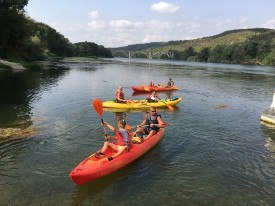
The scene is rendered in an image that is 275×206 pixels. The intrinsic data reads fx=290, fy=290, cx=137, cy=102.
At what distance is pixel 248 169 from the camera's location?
1307 centimetres

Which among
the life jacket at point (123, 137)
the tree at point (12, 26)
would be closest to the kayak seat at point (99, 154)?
the life jacket at point (123, 137)

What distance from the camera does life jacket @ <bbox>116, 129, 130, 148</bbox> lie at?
12.5 m

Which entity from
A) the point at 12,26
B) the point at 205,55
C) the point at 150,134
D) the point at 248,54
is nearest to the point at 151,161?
the point at 150,134

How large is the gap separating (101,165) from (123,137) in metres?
1.84

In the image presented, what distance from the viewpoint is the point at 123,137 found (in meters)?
12.6

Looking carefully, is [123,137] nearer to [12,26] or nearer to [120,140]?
[120,140]

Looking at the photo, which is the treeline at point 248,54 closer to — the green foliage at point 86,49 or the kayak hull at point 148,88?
the green foliage at point 86,49

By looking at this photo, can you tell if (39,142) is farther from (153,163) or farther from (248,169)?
(248,169)

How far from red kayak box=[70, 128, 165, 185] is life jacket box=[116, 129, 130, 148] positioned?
0.42 metres

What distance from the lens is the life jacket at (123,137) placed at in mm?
12500

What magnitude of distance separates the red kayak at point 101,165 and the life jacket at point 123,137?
0.42m

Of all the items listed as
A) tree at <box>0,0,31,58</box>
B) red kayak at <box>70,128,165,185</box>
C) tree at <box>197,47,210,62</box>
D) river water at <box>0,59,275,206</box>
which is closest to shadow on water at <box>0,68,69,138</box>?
river water at <box>0,59,275,206</box>

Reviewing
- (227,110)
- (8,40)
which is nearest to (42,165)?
(227,110)

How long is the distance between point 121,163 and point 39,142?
5.42m
